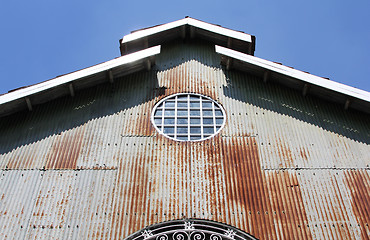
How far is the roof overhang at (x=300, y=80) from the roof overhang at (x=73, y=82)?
118 inches

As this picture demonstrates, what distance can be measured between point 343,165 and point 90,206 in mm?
7393

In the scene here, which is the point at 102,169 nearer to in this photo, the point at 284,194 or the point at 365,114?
the point at 284,194

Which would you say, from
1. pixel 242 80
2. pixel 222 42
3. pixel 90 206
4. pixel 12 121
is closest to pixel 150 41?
pixel 222 42

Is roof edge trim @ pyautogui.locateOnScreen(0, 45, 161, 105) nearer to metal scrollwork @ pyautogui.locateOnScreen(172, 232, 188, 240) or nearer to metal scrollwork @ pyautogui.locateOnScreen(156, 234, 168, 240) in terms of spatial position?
metal scrollwork @ pyautogui.locateOnScreen(156, 234, 168, 240)

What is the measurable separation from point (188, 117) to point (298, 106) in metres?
3.82

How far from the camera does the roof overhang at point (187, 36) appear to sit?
53.1 feet

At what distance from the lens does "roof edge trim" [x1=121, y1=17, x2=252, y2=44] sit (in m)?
16.1

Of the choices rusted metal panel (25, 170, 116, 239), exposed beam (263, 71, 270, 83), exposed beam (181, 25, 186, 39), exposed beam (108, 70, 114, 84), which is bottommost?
rusted metal panel (25, 170, 116, 239)

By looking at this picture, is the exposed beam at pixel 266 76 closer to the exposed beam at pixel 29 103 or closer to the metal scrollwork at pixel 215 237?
the metal scrollwork at pixel 215 237

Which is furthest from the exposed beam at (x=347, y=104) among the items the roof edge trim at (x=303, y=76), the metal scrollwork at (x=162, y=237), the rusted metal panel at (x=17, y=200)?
the rusted metal panel at (x=17, y=200)

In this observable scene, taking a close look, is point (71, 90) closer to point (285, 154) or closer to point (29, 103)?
point (29, 103)

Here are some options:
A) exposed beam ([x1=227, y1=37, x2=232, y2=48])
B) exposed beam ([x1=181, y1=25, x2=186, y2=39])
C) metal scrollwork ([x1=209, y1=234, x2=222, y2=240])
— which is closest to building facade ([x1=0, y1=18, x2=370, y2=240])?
metal scrollwork ([x1=209, y1=234, x2=222, y2=240])

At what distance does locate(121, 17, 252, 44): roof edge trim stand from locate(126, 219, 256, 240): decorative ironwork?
318 inches

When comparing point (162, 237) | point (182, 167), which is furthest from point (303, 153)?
point (162, 237)
